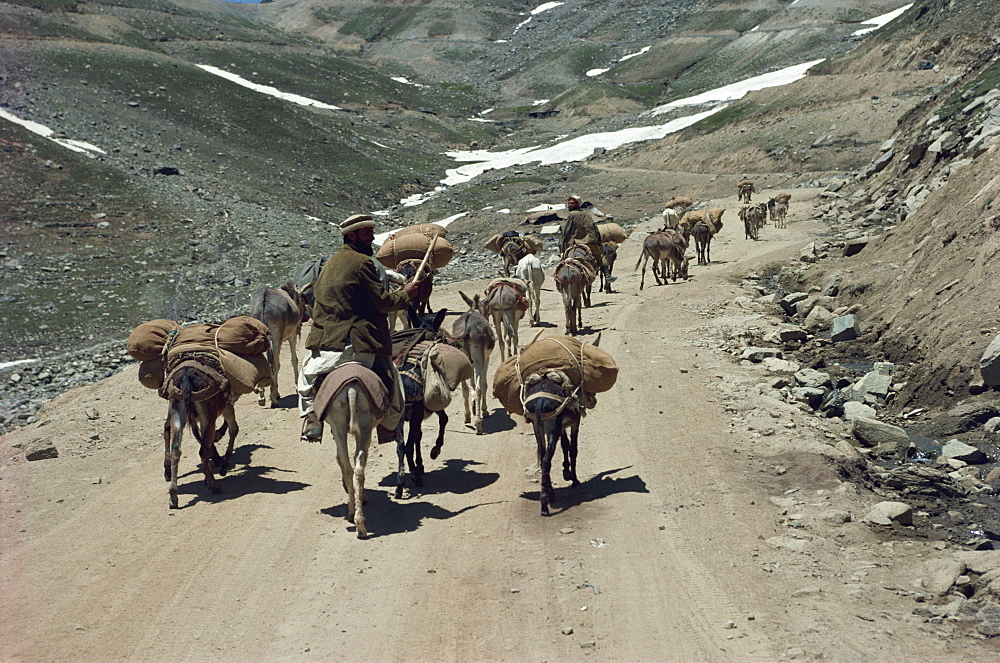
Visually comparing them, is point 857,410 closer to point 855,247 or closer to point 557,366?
point 557,366

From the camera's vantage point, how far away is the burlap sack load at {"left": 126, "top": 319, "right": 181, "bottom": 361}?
41.6 feet

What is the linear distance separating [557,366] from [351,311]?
8.46ft

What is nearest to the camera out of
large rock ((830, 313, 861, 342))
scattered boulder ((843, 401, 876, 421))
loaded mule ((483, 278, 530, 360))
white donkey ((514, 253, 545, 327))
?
scattered boulder ((843, 401, 876, 421))

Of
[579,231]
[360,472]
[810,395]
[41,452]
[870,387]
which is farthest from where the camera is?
[579,231]

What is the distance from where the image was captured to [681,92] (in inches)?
A: 4473

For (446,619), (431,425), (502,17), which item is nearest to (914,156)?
(431,425)

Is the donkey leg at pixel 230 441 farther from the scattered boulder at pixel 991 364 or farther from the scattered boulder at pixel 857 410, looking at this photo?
the scattered boulder at pixel 991 364

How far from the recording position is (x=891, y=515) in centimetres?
954

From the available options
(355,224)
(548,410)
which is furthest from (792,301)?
(355,224)

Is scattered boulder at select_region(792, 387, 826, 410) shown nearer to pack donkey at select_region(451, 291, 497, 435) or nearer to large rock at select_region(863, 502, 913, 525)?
large rock at select_region(863, 502, 913, 525)

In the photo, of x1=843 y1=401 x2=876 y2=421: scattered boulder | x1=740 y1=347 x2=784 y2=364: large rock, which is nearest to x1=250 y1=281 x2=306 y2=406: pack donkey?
x1=740 y1=347 x2=784 y2=364: large rock

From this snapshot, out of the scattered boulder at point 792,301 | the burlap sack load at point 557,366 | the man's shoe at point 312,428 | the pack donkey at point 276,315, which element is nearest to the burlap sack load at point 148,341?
the pack donkey at point 276,315

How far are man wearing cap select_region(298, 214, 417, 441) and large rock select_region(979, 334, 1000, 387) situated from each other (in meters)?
8.81

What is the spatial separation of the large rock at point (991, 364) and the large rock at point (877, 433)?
4.97 ft
